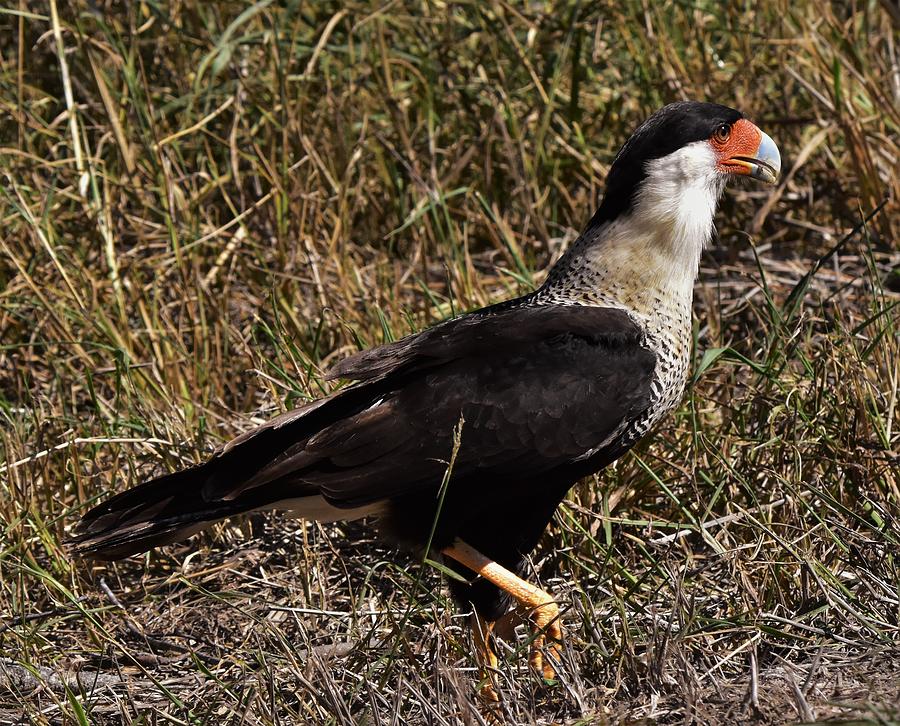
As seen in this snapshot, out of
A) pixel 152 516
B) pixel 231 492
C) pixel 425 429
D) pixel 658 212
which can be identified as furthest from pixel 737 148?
pixel 152 516

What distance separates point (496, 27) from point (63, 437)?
235 cm

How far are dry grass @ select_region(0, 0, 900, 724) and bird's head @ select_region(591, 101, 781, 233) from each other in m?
0.40

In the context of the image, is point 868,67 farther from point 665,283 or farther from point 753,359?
point 665,283

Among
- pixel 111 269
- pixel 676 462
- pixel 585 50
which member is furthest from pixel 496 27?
pixel 676 462

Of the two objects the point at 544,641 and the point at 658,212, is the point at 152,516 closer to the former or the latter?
the point at 544,641

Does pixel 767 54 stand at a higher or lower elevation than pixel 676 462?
higher

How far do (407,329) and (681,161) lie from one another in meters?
1.17

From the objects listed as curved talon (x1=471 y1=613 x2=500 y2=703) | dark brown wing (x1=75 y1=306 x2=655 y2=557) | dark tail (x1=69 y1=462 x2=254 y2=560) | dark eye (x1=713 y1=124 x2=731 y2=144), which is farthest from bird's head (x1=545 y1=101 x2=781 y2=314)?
dark tail (x1=69 y1=462 x2=254 y2=560)

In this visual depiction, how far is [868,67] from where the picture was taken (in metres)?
4.79

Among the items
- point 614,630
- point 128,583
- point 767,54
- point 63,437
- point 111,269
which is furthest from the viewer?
point 767,54

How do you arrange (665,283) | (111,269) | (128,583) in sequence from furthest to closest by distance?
(111,269)
(128,583)
(665,283)

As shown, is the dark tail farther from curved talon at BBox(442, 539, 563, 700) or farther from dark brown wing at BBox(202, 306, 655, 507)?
curved talon at BBox(442, 539, 563, 700)

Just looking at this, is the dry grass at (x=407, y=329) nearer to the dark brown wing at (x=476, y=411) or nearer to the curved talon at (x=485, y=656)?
the curved talon at (x=485, y=656)

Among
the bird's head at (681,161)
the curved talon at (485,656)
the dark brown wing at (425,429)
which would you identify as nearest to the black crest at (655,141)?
the bird's head at (681,161)
